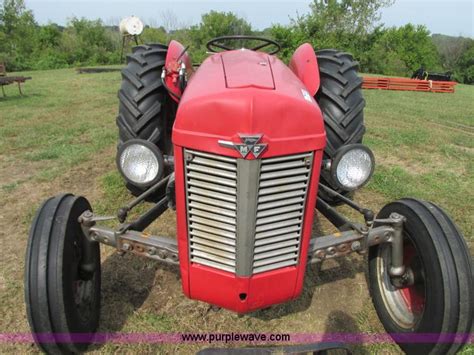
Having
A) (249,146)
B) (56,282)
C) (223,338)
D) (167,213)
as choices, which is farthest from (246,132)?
(167,213)

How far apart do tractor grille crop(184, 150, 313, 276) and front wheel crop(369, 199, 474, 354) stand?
717mm

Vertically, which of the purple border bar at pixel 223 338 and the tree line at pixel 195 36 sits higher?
the tree line at pixel 195 36

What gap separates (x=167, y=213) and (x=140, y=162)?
1.41 m

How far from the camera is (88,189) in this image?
13.0ft

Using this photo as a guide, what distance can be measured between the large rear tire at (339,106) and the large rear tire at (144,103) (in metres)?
1.16

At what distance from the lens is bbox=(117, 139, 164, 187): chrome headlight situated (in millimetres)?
2111

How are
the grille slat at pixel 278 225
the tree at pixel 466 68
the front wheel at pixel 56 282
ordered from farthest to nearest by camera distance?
the tree at pixel 466 68 → the front wheel at pixel 56 282 → the grille slat at pixel 278 225

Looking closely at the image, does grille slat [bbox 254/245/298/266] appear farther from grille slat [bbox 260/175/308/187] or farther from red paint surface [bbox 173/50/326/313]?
grille slat [bbox 260/175/308/187]

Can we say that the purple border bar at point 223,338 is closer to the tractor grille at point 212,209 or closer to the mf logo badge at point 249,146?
the tractor grille at point 212,209

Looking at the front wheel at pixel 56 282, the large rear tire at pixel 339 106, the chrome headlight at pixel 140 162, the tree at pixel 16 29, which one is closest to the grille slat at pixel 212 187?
the chrome headlight at pixel 140 162

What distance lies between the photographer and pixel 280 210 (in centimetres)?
167

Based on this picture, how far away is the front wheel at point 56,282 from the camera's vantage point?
1.80 metres

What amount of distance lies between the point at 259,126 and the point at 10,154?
15.7 feet

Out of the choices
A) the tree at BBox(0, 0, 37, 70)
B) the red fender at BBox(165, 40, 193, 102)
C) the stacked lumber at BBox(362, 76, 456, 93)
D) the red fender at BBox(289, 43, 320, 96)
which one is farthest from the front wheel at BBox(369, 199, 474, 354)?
the tree at BBox(0, 0, 37, 70)
